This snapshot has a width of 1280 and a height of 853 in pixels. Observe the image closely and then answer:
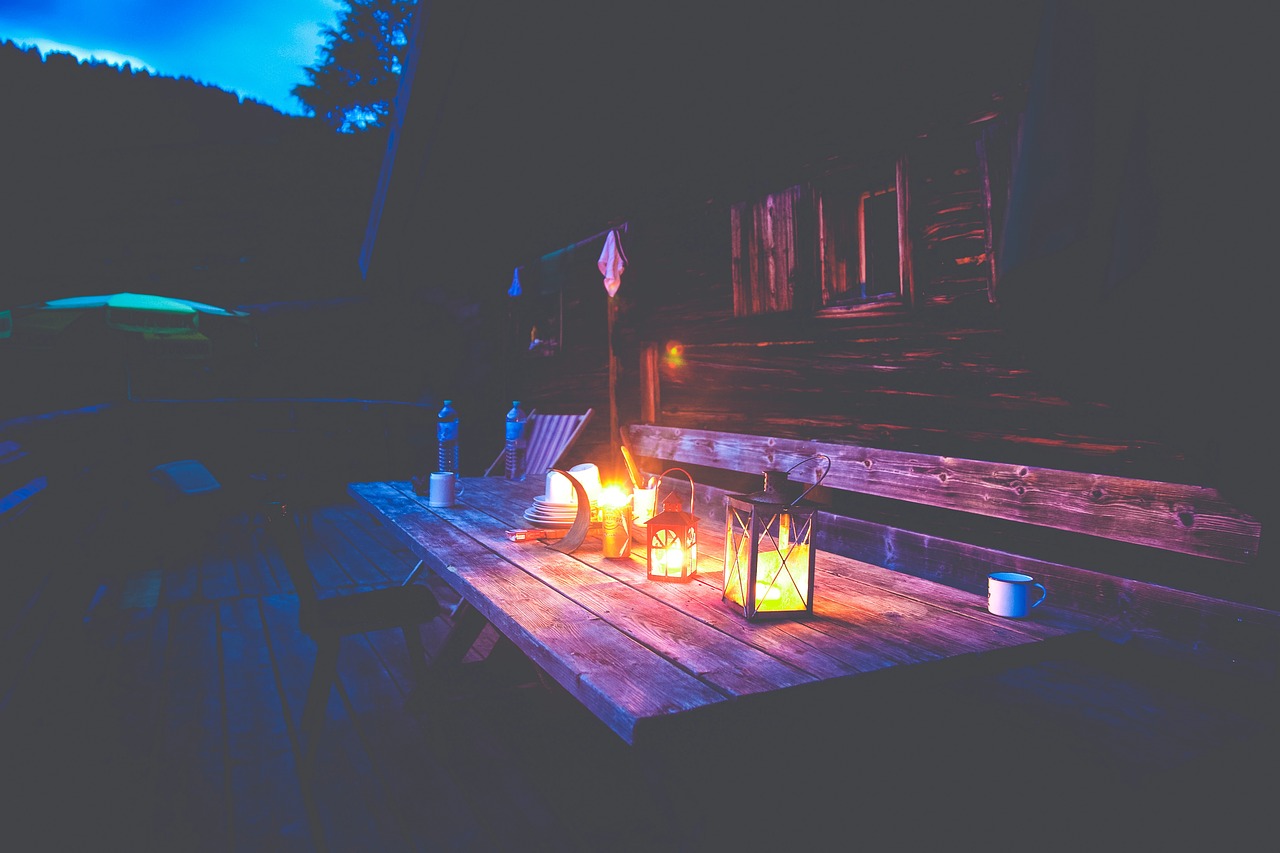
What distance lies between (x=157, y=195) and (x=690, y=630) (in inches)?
461

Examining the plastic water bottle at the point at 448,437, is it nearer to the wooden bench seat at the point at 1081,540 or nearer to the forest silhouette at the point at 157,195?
the wooden bench seat at the point at 1081,540

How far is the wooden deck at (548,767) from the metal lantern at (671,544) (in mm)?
487

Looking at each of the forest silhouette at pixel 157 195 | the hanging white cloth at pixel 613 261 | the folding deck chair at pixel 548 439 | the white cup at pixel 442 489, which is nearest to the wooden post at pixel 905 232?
the white cup at pixel 442 489

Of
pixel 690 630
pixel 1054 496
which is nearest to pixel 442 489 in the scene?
pixel 690 630

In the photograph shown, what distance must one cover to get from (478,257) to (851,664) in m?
6.63

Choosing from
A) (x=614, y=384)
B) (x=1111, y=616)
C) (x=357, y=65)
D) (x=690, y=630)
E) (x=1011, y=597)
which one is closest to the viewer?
(x=690, y=630)

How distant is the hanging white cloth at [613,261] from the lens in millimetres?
5078

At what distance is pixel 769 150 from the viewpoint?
3.86m

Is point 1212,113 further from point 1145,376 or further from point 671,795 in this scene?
point 671,795

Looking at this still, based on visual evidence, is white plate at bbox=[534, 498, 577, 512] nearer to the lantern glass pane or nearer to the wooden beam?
the lantern glass pane

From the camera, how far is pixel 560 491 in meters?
2.53

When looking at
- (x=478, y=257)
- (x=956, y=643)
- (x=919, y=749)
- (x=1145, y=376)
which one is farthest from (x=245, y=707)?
(x=478, y=257)

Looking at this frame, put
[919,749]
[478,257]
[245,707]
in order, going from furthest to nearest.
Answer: [478,257] → [245,707] → [919,749]

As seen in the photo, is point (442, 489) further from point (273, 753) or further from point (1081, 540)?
point (1081, 540)
